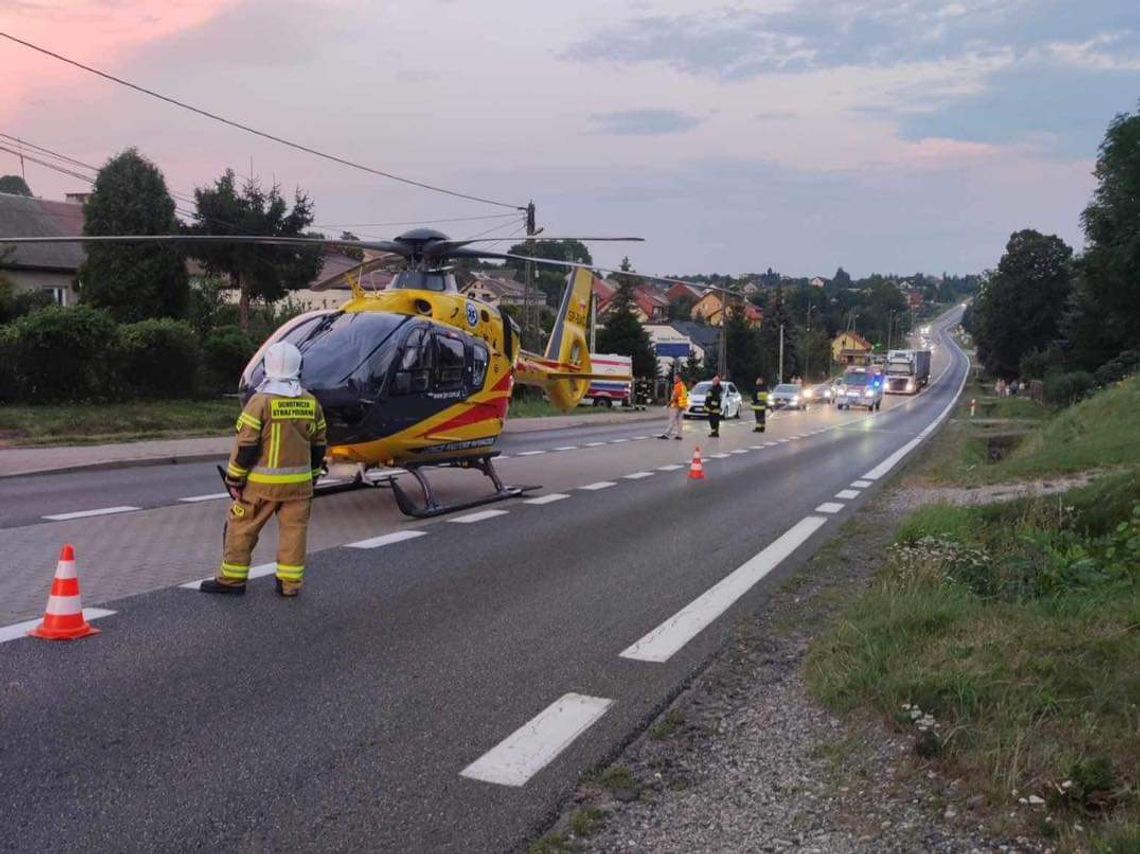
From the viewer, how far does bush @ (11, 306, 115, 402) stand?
74.7ft

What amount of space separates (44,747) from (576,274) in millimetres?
16712

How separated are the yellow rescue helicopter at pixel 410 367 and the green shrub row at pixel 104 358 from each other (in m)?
10.9

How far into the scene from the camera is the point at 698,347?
10456 cm

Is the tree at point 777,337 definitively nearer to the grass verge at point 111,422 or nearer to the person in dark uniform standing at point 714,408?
the person in dark uniform standing at point 714,408

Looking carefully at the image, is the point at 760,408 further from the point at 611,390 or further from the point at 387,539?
the point at 387,539

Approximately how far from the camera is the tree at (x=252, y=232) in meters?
37.2

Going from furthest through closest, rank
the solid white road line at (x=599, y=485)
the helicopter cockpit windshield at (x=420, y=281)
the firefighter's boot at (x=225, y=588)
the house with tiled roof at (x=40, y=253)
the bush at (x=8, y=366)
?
the house with tiled roof at (x=40, y=253) < the bush at (x=8, y=366) < the solid white road line at (x=599, y=485) < the helicopter cockpit windshield at (x=420, y=281) < the firefighter's boot at (x=225, y=588)

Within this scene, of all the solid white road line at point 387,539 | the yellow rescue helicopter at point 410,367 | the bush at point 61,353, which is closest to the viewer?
the solid white road line at point 387,539

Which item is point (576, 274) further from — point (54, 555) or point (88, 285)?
point (88, 285)

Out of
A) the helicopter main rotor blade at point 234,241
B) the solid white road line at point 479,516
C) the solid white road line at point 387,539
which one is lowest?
the solid white road line at point 479,516

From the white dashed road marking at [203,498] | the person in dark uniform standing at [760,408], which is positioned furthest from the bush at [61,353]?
the person in dark uniform standing at [760,408]

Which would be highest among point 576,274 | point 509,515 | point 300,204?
point 300,204

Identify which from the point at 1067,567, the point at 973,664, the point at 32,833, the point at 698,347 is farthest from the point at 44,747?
the point at 698,347

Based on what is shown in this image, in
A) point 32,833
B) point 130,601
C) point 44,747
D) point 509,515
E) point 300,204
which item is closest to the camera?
point 32,833
